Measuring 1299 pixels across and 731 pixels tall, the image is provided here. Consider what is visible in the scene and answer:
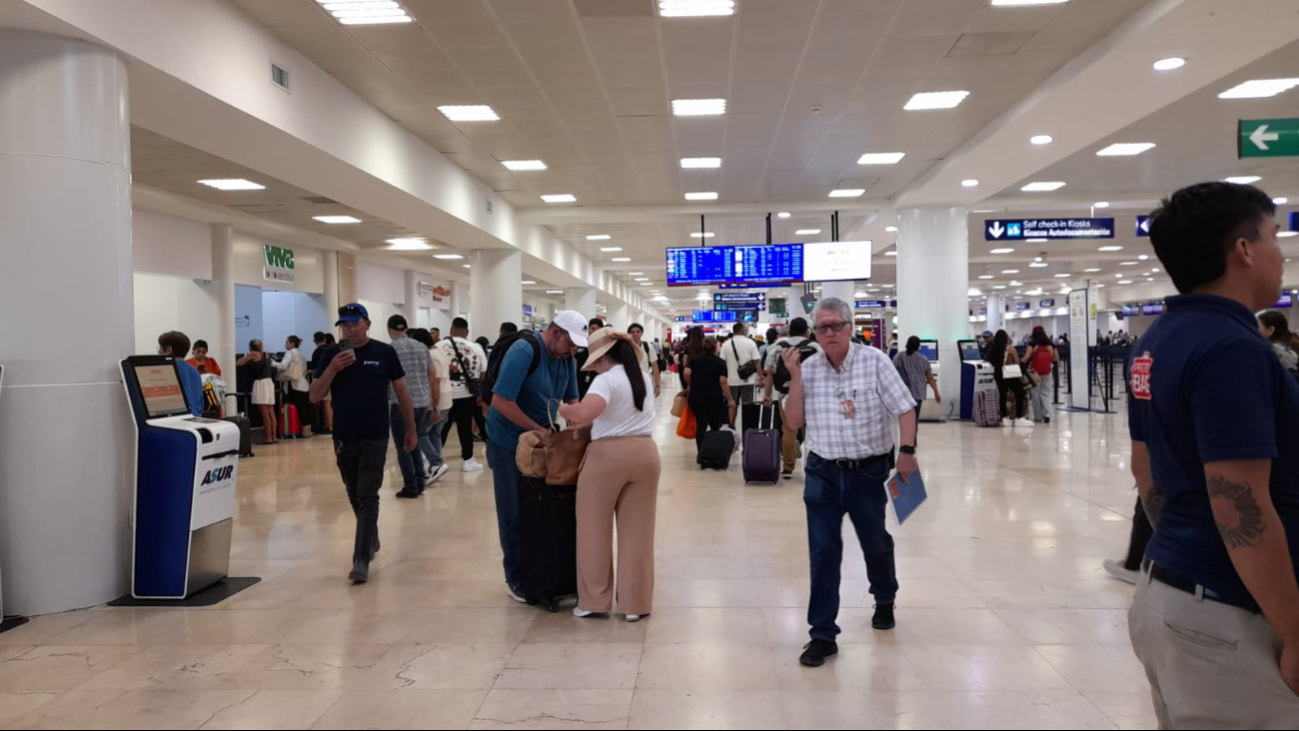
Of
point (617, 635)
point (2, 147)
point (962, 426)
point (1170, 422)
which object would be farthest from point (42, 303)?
point (962, 426)

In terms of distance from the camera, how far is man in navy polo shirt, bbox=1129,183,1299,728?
1.65m

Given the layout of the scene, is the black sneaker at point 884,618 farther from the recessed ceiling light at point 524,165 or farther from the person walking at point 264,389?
the person walking at point 264,389

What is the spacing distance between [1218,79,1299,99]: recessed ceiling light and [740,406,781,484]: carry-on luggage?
20.2ft

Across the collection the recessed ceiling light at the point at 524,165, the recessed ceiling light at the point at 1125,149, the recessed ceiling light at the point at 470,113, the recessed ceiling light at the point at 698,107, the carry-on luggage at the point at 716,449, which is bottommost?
the carry-on luggage at the point at 716,449

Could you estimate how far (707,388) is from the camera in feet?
33.4

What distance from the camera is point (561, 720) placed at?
3.40 metres

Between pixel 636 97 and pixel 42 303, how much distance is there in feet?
19.7

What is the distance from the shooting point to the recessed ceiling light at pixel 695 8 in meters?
6.86

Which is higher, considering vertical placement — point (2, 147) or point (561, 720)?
point (2, 147)

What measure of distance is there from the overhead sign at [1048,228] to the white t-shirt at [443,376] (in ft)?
33.5

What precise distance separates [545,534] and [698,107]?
6.34m

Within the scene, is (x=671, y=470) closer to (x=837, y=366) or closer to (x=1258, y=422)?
(x=837, y=366)

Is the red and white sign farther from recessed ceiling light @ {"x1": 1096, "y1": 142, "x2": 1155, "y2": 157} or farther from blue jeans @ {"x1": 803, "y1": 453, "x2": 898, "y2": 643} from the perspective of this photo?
recessed ceiling light @ {"x1": 1096, "y1": 142, "x2": 1155, "y2": 157}

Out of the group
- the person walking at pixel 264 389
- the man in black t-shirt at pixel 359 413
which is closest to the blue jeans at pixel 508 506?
the man in black t-shirt at pixel 359 413
